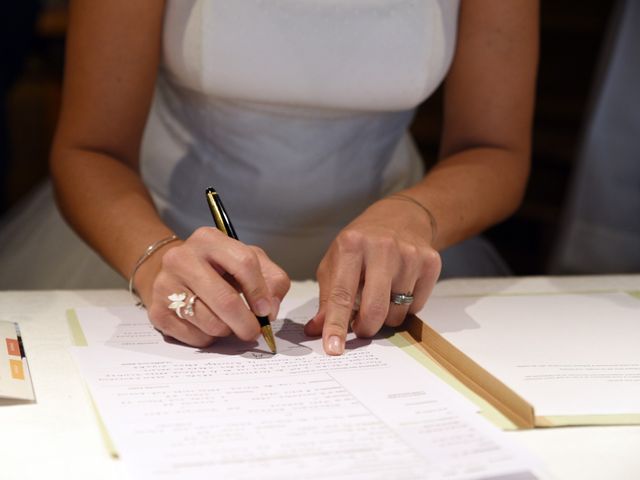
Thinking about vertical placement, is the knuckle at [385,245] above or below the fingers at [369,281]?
above

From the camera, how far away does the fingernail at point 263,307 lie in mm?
878

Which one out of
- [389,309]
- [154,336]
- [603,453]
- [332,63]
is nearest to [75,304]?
[154,336]

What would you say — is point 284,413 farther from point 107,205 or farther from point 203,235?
point 107,205

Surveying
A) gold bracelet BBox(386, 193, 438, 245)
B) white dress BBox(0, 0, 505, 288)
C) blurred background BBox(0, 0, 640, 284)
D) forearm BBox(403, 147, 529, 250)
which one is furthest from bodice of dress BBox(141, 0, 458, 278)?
blurred background BBox(0, 0, 640, 284)

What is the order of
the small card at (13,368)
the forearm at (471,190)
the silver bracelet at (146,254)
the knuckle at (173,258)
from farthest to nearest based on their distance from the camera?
the forearm at (471,190)
the silver bracelet at (146,254)
the knuckle at (173,258)
the small card at (13,368)

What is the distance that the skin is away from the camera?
0.89 m

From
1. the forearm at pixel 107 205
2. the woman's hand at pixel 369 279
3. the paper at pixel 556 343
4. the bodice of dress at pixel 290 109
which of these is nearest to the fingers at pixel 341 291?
the woman's hand at pixel 369 279

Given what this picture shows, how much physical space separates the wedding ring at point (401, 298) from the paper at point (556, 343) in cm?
5

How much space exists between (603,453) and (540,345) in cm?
21

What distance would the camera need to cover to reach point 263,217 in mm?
1424

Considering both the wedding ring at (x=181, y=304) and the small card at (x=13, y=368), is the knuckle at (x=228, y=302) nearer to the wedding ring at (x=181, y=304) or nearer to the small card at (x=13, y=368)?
the wedding ring at (x=181, y=304)

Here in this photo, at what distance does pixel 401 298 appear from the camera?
94cm

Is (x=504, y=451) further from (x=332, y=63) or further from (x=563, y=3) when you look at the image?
(x=563, y=3)

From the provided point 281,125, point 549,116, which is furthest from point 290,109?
point 549,116
